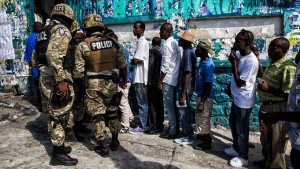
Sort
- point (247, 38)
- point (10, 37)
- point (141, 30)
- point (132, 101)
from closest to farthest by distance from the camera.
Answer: point (247, 38) → point (141, 30) → point (132, 101) → point (10, 37)

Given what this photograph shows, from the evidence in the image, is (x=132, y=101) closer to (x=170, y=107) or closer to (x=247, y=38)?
(x=170, y=107)

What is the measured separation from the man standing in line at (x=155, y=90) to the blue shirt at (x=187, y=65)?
0.56m

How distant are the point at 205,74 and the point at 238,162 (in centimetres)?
127

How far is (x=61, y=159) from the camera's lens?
3.53 metres

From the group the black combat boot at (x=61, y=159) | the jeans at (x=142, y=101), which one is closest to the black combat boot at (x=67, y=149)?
the black combat boot at (x=61, y=159)

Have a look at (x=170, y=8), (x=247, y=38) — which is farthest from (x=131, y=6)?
(x=247, y=38)

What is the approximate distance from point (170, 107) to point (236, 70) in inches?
52.4

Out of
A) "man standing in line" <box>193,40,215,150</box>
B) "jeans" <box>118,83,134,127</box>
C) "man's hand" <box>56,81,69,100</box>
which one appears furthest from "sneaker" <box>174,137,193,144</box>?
"man's hand" <box>56,81,69,100</box>

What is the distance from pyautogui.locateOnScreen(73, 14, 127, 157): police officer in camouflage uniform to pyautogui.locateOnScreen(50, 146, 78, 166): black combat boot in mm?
454

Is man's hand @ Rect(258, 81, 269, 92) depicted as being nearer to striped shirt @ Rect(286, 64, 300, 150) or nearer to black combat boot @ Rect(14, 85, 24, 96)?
striped shirt @ Rect(286, 64, 300, 150)

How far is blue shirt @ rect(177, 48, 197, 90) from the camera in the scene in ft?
13.9

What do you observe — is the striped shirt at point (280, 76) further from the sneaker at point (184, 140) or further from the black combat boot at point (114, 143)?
the black combat boot at point (114, 143)

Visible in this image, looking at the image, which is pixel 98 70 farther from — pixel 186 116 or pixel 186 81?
pixel 186 116

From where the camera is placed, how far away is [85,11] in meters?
6.34
